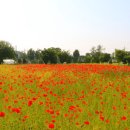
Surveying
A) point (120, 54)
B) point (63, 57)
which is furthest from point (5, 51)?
point (120, 54)

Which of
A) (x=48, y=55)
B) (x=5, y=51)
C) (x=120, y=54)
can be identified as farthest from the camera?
(x=5, y=51)

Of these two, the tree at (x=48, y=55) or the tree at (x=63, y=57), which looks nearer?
the tree at (x=48, y=55)

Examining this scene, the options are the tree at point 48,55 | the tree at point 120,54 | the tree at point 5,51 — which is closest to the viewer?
the tree at point 120,54

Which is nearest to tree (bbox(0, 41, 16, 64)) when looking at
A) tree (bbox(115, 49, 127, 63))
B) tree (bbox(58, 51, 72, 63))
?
tree (bbox(58, 51, 72, 63))

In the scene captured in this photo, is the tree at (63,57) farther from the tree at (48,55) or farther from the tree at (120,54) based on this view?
the tree at (120,54)

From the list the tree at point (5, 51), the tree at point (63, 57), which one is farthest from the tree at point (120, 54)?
the tree at point (5, 51)

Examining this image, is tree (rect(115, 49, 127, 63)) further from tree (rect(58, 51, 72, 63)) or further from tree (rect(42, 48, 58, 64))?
tree (rect(58, 51, 72, 63))

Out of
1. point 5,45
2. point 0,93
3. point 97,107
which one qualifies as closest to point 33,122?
point 97,107

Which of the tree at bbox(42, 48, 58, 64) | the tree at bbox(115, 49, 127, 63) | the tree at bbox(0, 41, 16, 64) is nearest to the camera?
the tree at bbox(115, 49, 127, 63)

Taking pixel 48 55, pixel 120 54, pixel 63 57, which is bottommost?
pixel 63 57

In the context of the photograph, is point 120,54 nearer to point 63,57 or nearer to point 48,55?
point 48,55

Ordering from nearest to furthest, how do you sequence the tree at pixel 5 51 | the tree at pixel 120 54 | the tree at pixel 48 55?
1. the tree at pixel 120 54
2. the tree at pixel 48 55
3. the tree at pixel 5 51

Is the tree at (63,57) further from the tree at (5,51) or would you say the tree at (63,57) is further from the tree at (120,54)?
the tree at (120,54)

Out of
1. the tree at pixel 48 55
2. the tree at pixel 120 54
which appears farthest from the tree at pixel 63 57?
the tree at pixel 120 54
